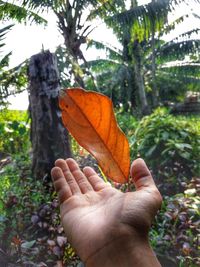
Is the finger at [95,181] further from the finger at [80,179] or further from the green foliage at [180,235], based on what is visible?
the green foliage at [180,235]

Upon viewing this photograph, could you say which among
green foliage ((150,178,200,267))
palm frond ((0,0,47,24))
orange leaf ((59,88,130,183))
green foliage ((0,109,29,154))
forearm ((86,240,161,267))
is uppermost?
palm frond ((0,0,47,24))

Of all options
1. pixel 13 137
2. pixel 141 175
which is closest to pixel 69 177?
pixel 141 175

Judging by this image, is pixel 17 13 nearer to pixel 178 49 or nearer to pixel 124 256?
pixel 178 49

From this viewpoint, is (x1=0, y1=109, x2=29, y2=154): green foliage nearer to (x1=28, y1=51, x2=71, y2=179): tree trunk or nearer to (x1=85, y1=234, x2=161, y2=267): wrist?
(x1=28, y1=51, x2=71, y2=179): tree trunk

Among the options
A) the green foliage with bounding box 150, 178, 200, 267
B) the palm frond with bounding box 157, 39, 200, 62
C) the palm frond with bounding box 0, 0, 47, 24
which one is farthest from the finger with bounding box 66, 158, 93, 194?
the palm frond with bounding box 157, 39, 200, 62

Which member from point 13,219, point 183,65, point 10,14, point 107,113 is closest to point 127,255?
point 107,113

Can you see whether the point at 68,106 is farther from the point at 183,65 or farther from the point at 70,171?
the point at 183,65

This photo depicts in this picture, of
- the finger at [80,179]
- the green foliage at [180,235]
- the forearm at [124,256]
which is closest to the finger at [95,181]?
the finger at [80,179]

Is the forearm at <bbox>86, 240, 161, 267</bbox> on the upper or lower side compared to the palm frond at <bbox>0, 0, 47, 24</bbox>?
lower
